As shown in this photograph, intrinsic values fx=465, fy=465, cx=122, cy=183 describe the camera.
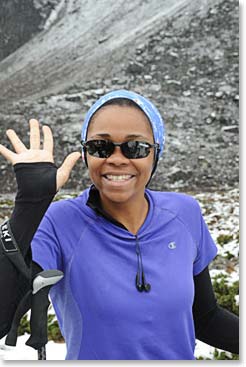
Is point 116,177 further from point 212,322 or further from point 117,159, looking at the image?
point 212,322

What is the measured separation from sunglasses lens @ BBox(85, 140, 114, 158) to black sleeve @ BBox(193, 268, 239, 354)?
35cm

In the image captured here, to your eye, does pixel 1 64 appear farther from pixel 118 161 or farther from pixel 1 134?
pixel 118 161

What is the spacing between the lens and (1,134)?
590cm

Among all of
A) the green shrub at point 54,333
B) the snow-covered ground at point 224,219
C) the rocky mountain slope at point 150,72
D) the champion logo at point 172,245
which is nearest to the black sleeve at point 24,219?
the champion logo at point 172,245

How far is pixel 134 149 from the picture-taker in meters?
0.82

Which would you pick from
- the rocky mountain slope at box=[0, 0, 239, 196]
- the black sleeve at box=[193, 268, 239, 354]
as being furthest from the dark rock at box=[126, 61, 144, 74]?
the black sleeve at box=[193, 268, 239, 354]

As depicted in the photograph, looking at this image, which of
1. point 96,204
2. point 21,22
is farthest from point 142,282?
point 21,22

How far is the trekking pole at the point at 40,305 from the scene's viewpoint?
0.74 metres

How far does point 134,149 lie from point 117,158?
0.11ft

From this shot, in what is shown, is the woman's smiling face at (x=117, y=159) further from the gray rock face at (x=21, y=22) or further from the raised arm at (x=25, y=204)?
the gray rock face at (x=21, y=22)

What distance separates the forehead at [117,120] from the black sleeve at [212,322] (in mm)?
363

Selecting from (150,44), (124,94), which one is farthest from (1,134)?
(124,94)

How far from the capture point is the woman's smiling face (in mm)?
822

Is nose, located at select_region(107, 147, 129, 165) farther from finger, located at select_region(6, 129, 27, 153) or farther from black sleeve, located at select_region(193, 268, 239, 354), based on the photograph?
black sleeve, located at select_region(193, 268, 239, 354)
